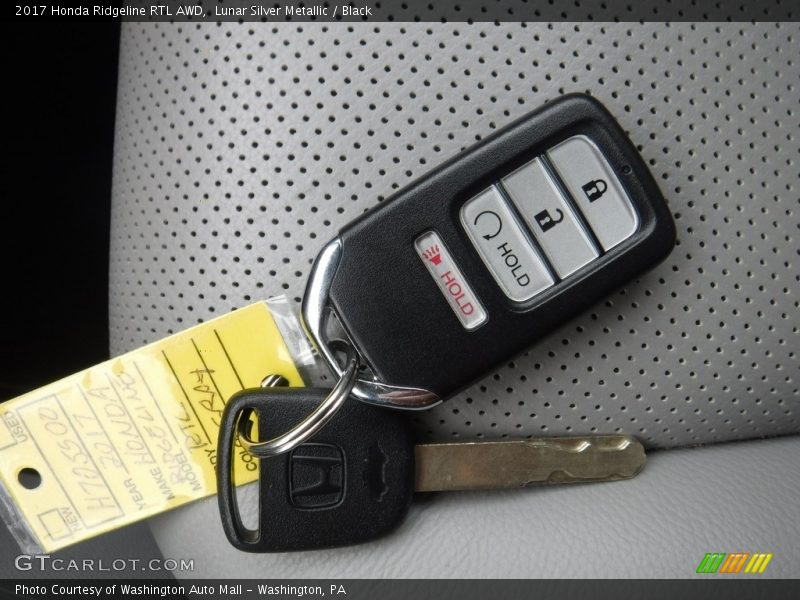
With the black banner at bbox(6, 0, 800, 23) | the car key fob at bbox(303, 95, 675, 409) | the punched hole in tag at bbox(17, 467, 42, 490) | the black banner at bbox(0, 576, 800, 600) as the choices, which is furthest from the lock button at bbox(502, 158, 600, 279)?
the punched hole in tag at bbox(17, 467, 42, 490)

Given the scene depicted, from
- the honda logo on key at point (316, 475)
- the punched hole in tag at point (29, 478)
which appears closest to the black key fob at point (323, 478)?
the honda logo on key at point (316, 475)

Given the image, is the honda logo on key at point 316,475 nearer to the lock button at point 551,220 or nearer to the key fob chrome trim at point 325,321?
the key fob chrome trim at point 325,321

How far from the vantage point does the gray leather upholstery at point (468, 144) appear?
49 centimetres

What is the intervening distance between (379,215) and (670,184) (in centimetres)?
25

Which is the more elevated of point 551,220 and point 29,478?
point 551,220

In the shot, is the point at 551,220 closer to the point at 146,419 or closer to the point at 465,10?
the point at 465,10

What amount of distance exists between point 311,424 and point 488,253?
19cm

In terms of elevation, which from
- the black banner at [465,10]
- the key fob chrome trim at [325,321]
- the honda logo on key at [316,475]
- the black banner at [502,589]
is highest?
the black banner at [465,10]

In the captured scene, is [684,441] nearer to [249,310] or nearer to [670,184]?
[670,184]

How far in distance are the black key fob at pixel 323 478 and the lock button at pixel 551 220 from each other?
181 millimetres

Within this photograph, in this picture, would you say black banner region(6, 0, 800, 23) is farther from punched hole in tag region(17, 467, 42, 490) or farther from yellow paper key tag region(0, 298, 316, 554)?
punched hole in tag region(17, 467, 42, 490)

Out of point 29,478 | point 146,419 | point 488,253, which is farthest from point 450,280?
point 29,478

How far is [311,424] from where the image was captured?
457 mm

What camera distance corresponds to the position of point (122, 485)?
0.52 meters
